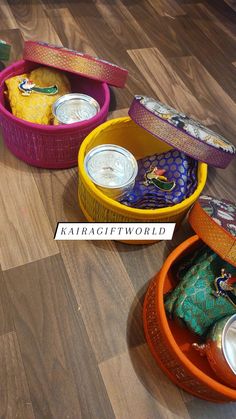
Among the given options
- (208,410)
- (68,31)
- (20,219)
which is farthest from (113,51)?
(208,410)

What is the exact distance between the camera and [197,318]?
1.94ft

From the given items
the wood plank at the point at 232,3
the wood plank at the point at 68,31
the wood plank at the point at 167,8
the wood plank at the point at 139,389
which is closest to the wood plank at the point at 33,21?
the wood plank at the point at 68,31

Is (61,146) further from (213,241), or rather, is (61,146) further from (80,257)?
(213,241)

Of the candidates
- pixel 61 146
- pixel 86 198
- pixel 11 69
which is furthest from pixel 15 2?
pixel 86 198

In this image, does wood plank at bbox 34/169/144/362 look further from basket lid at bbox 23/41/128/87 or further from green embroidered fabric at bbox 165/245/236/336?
basket lid at bbox 23/41/128/87

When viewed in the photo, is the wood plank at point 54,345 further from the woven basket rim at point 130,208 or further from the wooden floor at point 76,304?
the woven basket rim at point 130,208

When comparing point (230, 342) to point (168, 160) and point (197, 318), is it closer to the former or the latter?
point (197, 318)

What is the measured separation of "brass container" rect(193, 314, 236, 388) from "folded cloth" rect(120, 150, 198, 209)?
9.7 inches

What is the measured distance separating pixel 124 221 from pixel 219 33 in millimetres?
1010

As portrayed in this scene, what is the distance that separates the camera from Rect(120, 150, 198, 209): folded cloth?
702 millimetres

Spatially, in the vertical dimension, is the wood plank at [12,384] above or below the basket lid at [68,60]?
below

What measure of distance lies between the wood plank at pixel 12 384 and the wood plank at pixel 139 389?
0.13 meters

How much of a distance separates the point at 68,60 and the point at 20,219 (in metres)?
0.37

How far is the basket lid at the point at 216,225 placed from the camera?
1.83ft
